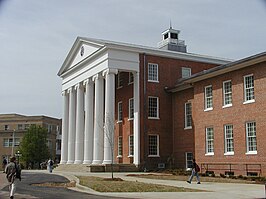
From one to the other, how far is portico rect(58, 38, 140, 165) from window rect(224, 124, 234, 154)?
11.0 meters

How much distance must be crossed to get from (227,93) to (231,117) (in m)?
2.17

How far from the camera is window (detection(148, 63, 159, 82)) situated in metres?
47.5

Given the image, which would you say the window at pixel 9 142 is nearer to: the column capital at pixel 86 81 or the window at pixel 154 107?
the column capital at pixel 86 81

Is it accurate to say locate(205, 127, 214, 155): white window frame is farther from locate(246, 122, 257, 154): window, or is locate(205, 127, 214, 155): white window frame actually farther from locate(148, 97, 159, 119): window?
locate(148, 97, 159, 119): window

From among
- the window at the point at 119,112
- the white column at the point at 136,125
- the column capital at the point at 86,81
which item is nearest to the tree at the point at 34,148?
the column capital at the point at 86,81

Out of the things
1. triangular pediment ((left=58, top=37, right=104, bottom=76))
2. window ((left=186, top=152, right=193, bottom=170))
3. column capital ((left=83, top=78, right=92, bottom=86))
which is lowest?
window ((left=186, top=152, right=193, bottom=170))

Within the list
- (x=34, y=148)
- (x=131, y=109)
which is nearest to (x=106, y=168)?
(x=131, y=109)

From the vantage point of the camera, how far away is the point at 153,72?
157 feet

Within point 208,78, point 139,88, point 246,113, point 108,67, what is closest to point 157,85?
point 139,88

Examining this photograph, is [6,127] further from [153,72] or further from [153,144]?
[153,144]

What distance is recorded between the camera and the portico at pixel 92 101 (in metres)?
45.1

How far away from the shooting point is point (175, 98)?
47000 mm

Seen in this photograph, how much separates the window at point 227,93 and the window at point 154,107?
11.8 m

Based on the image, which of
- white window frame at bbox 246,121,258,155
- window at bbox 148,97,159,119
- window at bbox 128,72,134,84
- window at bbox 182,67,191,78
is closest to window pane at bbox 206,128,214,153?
white window frame at bbox 246,121,258,155
